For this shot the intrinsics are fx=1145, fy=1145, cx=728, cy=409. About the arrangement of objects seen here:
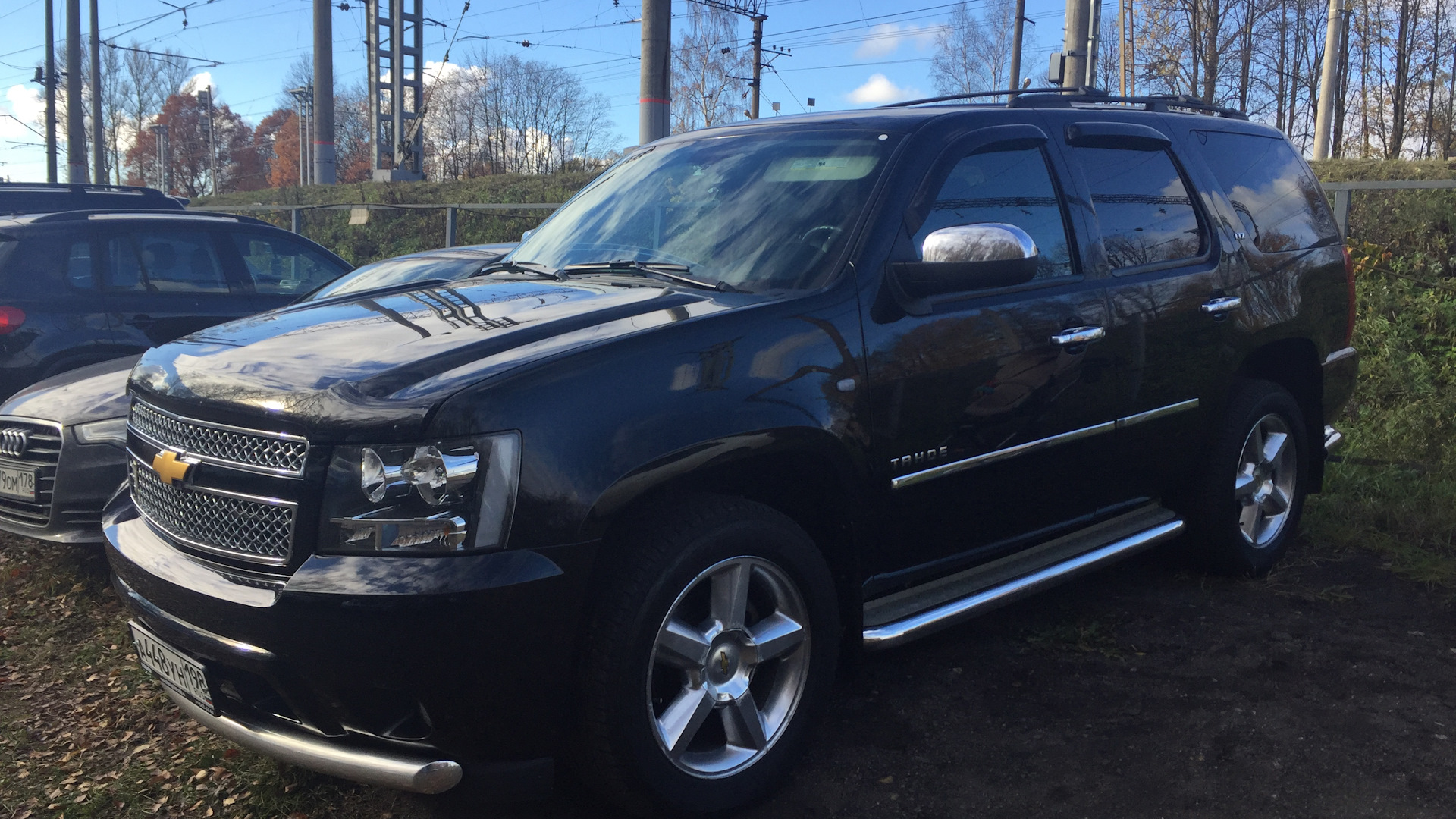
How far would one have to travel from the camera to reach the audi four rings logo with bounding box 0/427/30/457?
4969 mm

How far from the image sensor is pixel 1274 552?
197 inches

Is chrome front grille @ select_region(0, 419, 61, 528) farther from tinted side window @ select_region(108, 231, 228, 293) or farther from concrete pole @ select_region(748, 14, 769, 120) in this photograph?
concrete pole @ select_region(748, 14, 769, 120)

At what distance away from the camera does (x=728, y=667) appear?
2.98 meters

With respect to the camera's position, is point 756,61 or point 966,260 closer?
point 966,260

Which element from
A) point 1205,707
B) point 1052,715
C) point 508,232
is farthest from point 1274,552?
point 508,232

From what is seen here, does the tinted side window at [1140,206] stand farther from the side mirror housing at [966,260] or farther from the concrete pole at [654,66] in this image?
the concrete pole at [654,66]

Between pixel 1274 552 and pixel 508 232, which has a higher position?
pixel 508 232

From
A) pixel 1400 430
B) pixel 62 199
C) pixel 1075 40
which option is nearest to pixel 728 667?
pixel 1400 430

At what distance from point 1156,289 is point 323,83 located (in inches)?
920

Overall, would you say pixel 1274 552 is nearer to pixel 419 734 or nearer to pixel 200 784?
pixel 419 734

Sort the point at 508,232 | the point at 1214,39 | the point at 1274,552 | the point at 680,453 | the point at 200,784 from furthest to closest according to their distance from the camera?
the point at 1214,39 < the point at 508,232 < the point at 1274,552 < the point at 200,784 < the point at 680,453

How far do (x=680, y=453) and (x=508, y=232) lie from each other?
51.6ft

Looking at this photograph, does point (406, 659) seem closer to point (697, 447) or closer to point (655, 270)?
point (697, 447)

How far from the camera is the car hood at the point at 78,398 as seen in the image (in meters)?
4.93
